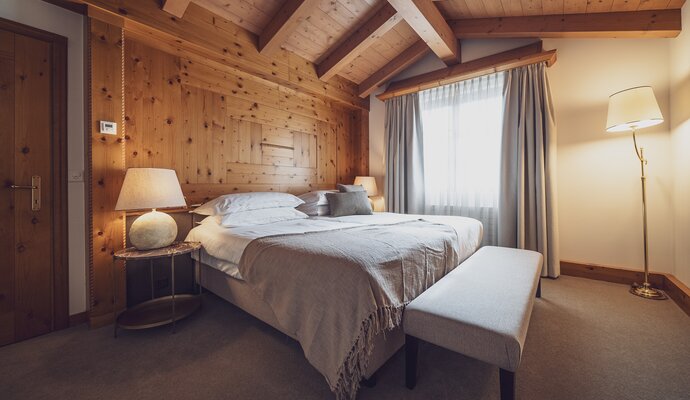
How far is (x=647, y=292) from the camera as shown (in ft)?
7.57

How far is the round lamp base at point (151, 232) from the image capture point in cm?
181

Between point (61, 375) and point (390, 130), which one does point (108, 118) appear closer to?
point (61, 375)

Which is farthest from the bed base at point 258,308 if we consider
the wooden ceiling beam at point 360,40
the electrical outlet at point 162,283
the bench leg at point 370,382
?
the wooden ceiling beam at point 360,40

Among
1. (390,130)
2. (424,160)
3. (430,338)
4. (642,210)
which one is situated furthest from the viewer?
(390,130)

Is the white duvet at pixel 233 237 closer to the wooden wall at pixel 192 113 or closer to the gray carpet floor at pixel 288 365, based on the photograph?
the gray carpet floor at pixel 288 365

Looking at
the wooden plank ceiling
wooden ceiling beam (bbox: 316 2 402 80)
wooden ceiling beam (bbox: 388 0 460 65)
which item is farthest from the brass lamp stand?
wooden ceiling beam (bbox: 316 2 402 80)

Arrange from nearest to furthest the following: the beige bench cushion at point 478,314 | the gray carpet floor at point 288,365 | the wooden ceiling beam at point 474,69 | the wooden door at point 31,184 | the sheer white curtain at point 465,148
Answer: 1. the beige bench cushion at point 478,314
2. the gray carpet floor at point 288,365
3. the wooden door at point 31,184
4. the wooden ceiling beam at point 474,69
5. the sheer white curtain at point 465,148

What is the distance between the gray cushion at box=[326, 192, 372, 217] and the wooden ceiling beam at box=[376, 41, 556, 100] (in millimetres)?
1825

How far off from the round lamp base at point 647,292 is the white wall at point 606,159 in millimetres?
279

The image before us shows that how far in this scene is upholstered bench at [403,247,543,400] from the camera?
103cm

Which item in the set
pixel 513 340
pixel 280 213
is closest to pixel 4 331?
pixel 280 213

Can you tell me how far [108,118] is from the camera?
6.37ft

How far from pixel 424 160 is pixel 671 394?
292cm

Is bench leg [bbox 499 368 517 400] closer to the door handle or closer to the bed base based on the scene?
the bed base
